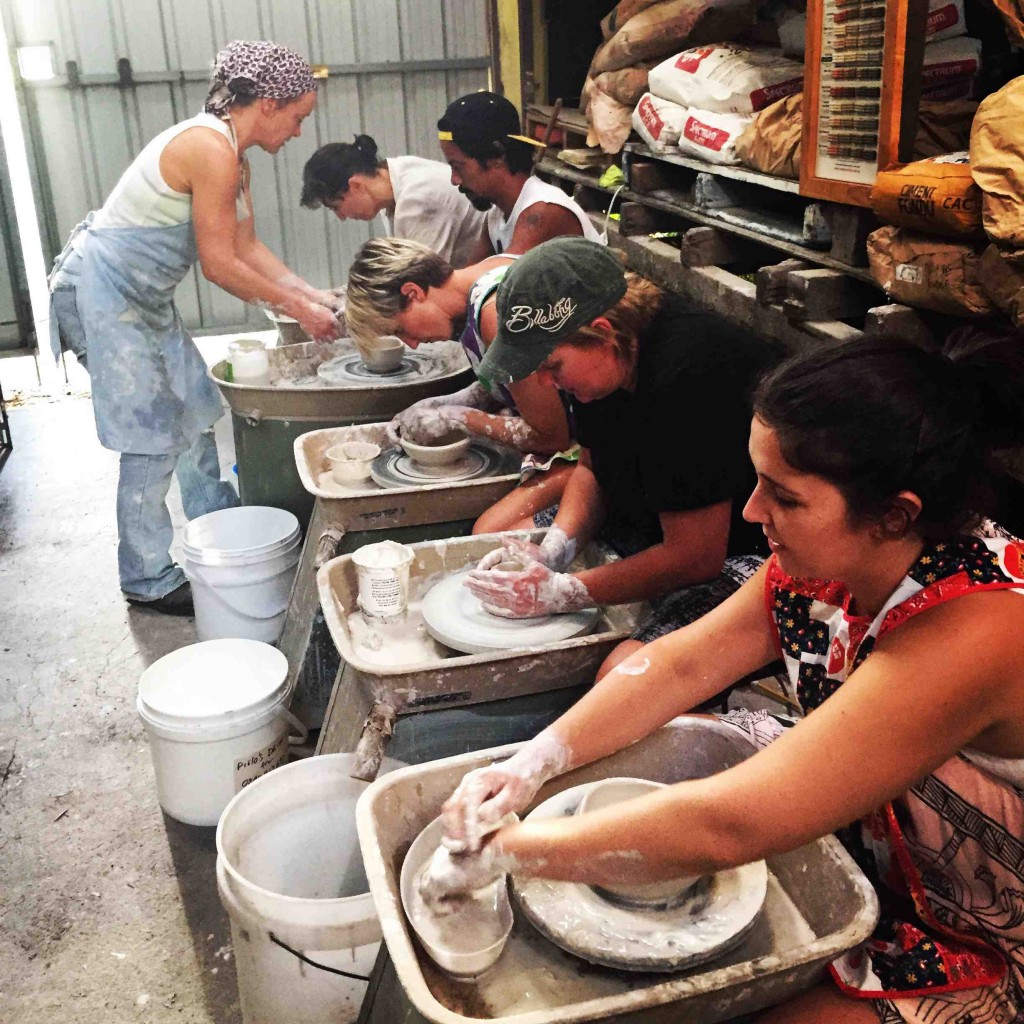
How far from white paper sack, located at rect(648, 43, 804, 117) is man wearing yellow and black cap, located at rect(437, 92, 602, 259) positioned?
2.13ft

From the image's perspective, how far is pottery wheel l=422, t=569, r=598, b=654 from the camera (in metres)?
2.38

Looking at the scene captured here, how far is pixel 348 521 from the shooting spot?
306cm

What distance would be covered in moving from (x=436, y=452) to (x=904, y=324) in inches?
60.8

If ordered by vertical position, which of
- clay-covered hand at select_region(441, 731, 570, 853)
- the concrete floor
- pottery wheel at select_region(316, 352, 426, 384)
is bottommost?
the concrete floor

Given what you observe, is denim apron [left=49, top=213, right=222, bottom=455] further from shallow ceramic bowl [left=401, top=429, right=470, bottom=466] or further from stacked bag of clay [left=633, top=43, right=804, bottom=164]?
stacked bag of clay [left=633, top=43, right=804, bottom=164]

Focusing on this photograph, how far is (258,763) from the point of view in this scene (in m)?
2.82

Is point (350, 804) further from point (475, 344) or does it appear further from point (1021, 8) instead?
point (1021, 8)

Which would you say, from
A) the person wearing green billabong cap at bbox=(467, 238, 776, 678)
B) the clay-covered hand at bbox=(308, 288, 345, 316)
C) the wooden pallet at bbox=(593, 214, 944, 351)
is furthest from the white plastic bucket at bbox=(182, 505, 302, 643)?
the wooden pallet at bbox=(593, 214, 944, 351)

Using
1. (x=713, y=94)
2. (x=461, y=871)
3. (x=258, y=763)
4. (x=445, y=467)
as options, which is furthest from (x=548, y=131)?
(x=461, y=871)

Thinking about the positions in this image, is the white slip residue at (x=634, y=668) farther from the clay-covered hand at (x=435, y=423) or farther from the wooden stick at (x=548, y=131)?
the wooden stick at (x=548, y=131)

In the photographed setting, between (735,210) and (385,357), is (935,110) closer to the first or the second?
(735,210)

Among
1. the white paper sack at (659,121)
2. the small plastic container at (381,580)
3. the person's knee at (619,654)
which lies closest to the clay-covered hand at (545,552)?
the small plastic container at (381,580)

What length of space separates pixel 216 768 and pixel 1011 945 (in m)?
1.98

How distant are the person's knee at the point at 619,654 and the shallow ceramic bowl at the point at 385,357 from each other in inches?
82.2
